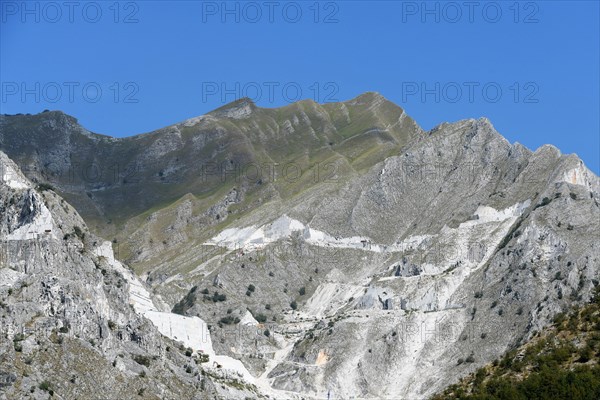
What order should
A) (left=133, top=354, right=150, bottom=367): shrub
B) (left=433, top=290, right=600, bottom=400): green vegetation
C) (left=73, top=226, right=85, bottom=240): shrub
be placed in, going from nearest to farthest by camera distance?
(left=433, top=290, right=600, bottom=400): green vegetation
(left=133, top=354, right=150, bottom=367): shrub
(left=73, top=226, right=85, bottom=240): shrub

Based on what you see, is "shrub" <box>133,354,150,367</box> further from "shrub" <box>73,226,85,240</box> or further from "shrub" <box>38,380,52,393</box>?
"shrub" <box>73,226,85,240</box>

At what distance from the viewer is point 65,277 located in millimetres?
150000

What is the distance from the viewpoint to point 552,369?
6625cm

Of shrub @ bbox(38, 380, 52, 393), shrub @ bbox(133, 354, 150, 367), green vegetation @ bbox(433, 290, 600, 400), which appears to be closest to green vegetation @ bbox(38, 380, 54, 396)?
shrub @ bbox(38, 380, 52, 393)

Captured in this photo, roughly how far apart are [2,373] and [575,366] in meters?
68.8

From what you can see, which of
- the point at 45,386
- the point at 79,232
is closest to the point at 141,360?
the point at 45,386

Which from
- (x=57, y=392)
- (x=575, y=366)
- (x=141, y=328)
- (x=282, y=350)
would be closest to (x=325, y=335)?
(x=282, y=350)

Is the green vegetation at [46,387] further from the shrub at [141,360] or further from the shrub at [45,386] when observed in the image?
the shrub at [141,360]

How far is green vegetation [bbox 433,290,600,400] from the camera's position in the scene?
6406 cm

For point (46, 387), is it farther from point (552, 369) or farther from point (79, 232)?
point (79, 232)

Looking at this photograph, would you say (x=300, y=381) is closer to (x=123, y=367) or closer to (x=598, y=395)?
(x=123, y=367)

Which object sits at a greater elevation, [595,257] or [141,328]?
[595,257]

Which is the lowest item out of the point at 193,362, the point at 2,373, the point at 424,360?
the point at 2,373

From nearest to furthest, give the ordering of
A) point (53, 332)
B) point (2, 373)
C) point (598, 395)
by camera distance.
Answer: point (598, 395) → point (2, 373) → point (53, 332)
